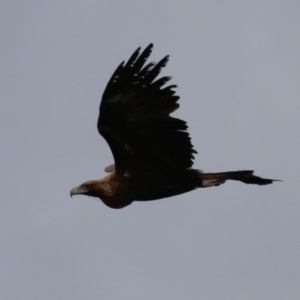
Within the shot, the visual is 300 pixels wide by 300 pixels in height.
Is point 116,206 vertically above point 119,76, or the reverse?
point 119,76

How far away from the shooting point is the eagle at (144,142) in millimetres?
19438

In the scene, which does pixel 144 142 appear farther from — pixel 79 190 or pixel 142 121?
pixel 79 190

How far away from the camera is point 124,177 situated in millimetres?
20219

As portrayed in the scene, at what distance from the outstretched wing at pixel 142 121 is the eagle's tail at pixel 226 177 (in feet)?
1.06

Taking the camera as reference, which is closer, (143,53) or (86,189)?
(143,53)

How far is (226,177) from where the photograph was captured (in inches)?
797

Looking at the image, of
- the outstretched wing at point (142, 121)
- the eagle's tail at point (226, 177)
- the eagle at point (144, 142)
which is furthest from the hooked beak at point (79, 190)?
the eagle's tail at point (226, 177)

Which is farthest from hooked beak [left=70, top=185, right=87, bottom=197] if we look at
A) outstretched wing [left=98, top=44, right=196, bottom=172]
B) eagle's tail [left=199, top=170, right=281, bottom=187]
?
eagle's tail [left=199, top=170, right=281, bottom=187]

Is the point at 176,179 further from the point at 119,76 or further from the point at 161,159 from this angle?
the point at 119,76

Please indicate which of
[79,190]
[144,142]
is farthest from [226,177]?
[79,190]

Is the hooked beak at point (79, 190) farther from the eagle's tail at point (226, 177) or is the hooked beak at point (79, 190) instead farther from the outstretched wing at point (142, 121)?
the eagle's tail at point (226, 177)

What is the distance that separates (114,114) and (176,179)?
122cm

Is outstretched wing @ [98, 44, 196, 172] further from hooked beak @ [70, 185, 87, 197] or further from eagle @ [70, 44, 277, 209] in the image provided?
hooked beak @ [70, 185, 87, 197]

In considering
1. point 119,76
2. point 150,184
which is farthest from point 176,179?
point 119,76
